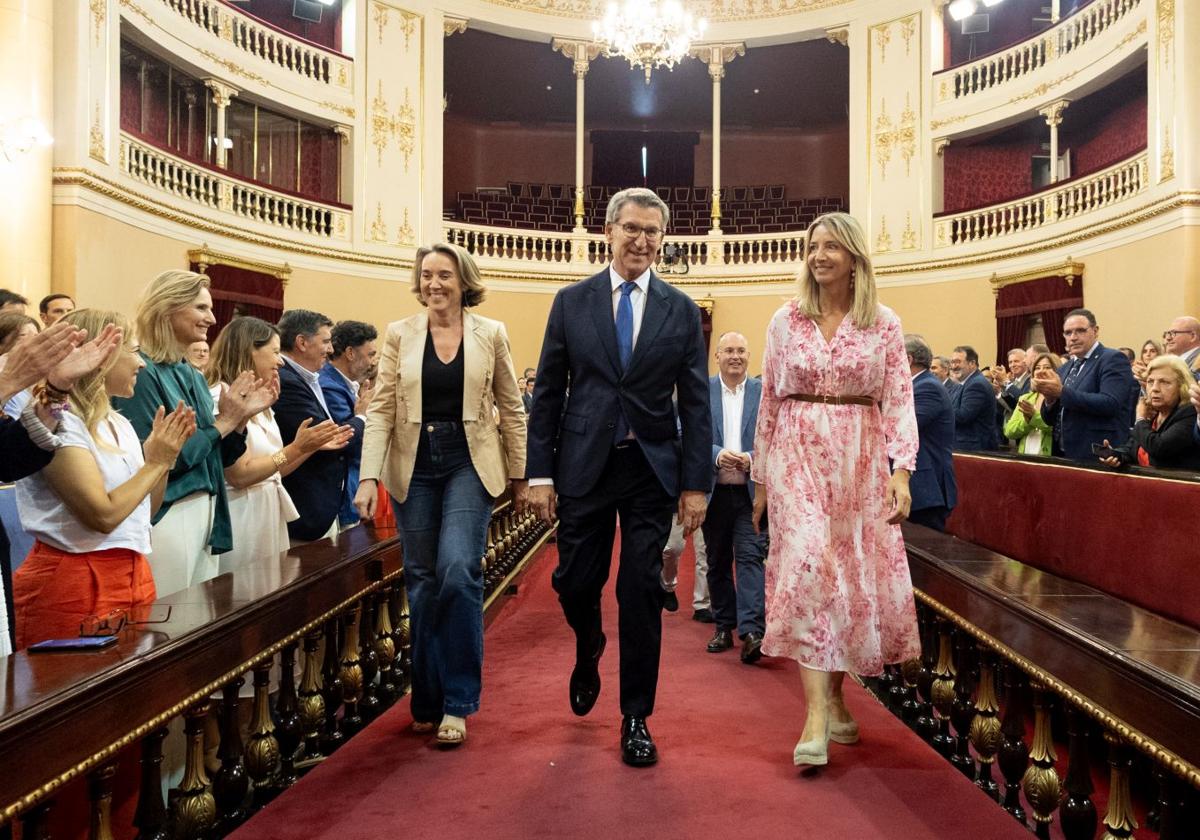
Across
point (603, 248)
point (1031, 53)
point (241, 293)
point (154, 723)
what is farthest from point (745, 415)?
point (603, 248)

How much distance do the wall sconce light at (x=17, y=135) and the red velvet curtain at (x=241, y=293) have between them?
290 centimetres

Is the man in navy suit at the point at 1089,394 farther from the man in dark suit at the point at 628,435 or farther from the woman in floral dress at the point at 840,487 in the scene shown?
the man in dark suit at the point at 628,435

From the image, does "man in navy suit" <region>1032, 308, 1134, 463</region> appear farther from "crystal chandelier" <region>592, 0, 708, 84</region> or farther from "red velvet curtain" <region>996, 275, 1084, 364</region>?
"crystal chandelier" <region>592, 0, 708, 84</region>

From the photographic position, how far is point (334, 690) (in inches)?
109

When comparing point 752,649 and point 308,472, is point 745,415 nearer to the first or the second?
point 752,649

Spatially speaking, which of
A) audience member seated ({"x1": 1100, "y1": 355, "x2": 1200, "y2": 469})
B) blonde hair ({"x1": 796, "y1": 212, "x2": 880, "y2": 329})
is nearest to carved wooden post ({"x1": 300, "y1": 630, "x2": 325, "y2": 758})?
blonde hair ({"x1": 796, "y1": 212, "x2": 880, "y2": 329})

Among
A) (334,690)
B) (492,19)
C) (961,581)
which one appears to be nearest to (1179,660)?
(961,581)

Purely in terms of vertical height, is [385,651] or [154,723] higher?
[154,723]

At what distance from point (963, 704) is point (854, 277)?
3.85 ft

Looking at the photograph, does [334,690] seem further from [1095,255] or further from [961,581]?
[1095,255]

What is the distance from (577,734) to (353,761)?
61 cm

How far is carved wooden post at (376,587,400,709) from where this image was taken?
10.3 feet

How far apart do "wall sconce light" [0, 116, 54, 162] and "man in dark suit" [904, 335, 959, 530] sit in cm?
724

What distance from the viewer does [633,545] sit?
8.42 feet
